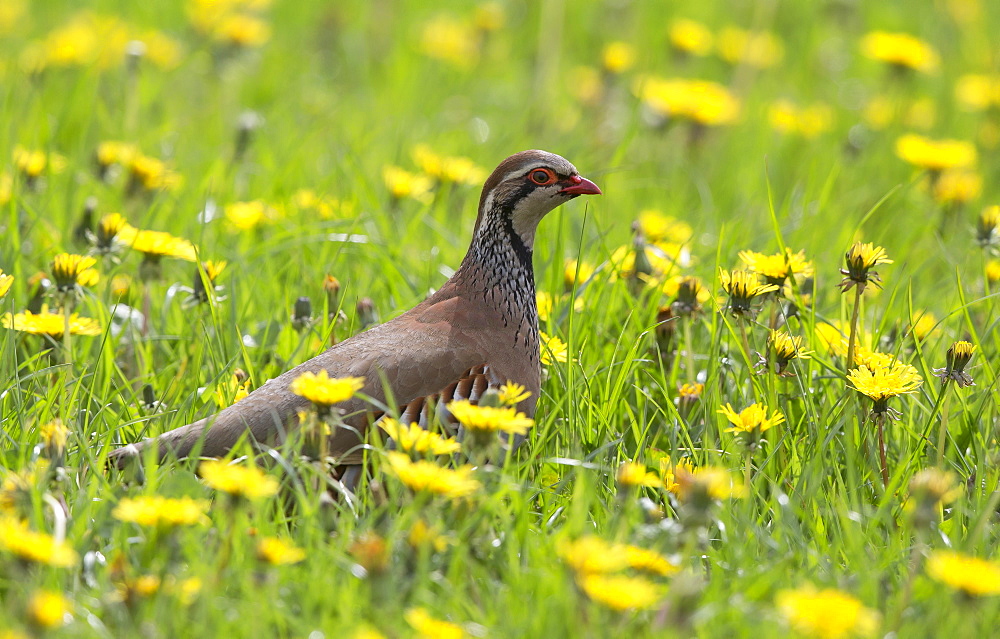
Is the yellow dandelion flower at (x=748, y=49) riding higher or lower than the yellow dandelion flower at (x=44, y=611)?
higher

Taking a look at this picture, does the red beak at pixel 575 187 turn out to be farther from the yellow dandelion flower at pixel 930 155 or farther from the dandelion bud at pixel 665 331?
the yellow dandelion flower at pixel 930 155

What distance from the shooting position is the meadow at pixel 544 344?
297 cm

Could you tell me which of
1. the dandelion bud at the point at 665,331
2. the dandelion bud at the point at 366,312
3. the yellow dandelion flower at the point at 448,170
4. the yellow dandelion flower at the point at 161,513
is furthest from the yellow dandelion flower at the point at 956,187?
the yellow dandelion flower at the point at 161,513

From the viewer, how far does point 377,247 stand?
5.45 metres

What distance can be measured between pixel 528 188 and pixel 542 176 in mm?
75

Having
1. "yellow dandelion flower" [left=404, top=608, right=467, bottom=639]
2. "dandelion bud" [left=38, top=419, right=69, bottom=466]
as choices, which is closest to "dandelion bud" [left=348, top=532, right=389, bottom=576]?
"yellow dandelion flower" [left=404, top=608, right=467, bottom=639]

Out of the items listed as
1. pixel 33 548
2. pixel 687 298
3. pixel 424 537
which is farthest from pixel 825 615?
pixel 687 298

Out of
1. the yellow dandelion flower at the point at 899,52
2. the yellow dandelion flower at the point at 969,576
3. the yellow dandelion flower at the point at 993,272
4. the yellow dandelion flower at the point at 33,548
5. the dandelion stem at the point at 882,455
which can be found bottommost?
the dandelion stem at the point at 882,455

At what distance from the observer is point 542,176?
15.5 ft

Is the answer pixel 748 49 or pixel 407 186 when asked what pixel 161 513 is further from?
pixel 748 49

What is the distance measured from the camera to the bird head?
4.72 metres

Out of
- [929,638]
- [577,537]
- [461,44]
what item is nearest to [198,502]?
[577,537]

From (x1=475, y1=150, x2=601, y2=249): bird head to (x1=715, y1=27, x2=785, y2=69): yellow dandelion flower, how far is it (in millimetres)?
4224

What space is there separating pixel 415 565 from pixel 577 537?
19.0 inches
